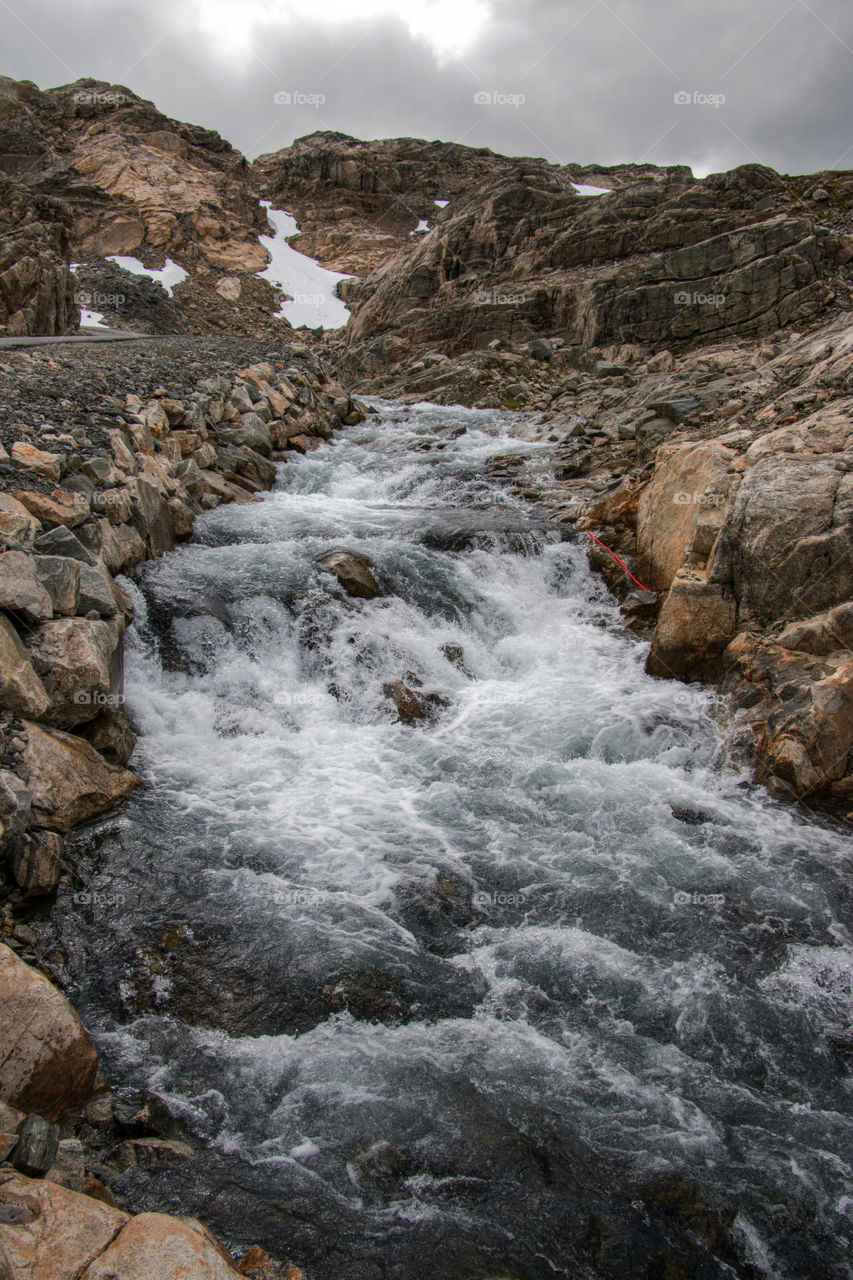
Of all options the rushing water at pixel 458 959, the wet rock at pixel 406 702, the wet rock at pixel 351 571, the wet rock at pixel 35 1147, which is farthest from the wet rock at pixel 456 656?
the wet rock at pixel 35 1147

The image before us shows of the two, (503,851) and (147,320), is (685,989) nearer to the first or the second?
(503,851)

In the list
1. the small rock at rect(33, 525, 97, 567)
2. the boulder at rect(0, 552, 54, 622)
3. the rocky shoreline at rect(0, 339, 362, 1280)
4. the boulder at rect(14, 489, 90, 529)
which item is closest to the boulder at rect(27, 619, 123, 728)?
the rocky shoreline at rect(0, 339, 362, 1280)

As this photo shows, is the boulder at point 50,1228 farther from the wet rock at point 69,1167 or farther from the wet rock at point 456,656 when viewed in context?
the wet rock at point 456,656

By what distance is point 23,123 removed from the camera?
46.8 metres

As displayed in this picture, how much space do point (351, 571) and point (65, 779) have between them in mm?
5165

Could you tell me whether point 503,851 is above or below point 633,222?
below

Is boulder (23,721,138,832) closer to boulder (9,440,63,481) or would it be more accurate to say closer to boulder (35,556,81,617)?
boulder (35,556,81,617)

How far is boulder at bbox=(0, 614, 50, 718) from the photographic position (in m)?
4.92

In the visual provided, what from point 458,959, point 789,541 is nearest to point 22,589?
point 458,959

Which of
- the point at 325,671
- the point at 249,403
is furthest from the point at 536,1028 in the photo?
the point at 249,403

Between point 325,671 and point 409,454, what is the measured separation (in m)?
Answer: 11.0

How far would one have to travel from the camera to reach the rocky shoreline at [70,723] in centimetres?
232

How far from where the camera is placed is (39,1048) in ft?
10.0

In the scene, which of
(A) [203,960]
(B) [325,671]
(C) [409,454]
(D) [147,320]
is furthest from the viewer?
(D) [147,320]
